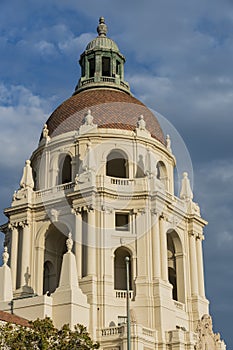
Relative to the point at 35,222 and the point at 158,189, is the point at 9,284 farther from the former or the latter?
the point at 158,189

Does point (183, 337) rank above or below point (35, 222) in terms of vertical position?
below

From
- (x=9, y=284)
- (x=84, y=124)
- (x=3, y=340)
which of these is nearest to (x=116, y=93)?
(x=84, y=124)

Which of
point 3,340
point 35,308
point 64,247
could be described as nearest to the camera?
point 3,340

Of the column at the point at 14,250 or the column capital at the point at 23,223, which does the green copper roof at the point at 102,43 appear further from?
the column at the point at 14,250

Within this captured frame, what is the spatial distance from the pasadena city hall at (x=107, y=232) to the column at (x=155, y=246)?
0.07 metres

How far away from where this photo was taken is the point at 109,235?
52.0 metres

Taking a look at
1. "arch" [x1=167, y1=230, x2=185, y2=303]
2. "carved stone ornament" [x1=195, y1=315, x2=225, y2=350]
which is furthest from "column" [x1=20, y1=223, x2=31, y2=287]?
"carved stone ornament" [x1=195, y1=315, x2=225, y2=350]

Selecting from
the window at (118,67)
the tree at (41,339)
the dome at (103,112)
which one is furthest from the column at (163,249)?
the tree at (41,339)

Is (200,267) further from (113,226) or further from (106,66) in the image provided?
(106,66)

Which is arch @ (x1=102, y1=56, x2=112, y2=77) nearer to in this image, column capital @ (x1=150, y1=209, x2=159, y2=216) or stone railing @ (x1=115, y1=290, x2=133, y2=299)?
column capital @ (x1=150, y1=209, x2=159, y2=216)

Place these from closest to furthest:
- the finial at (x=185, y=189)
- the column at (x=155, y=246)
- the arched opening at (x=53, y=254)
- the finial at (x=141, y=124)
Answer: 1. the column at (x=155, y=246)
2. the arched opening at (x=53, y=254)
3. the finial at (x=141, y=124)
4. the finial at (x=185, y=189)

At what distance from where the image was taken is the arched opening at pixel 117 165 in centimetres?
5712

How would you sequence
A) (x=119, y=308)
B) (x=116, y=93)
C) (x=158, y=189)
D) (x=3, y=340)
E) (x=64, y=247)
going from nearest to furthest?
(x=3, y=340) → (x=119, y=308) → (x=158, y=189) → (x=64, y=247) → (x=116, y=93)

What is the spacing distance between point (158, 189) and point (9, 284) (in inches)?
497
